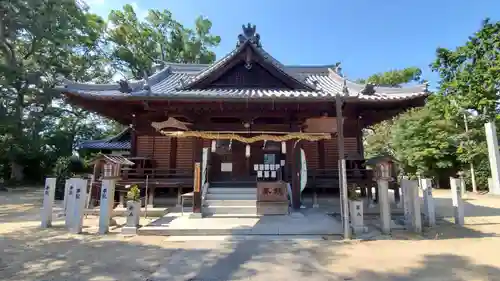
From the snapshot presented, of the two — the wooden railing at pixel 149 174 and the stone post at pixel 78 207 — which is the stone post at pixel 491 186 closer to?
the wooden railing at pixel 149 174

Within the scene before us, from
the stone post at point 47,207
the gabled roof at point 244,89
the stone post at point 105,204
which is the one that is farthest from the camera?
the gabled roof at point 244,89

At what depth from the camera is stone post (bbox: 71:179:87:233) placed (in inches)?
285

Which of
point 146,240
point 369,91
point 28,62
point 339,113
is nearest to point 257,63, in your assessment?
point 369,91

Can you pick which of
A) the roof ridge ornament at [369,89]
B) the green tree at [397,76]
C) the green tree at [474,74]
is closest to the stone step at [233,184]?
the roof ridge ornament at [369,89]

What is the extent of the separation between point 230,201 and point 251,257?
4.29 metres

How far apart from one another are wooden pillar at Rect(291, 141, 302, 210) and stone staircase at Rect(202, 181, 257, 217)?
1.48 m

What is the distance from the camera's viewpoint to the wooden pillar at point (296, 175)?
939 centimetres

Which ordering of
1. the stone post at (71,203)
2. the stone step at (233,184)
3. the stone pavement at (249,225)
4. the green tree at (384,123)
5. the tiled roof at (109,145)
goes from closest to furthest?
the stone pavement at (249,225) → the stone post at (71,203) → the stone step at (233,184) → the tiled roof at (109,145) → the green tree at (384,123)

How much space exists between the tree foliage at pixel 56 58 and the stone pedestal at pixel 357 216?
89.2 ft

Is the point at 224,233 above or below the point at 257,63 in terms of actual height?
below

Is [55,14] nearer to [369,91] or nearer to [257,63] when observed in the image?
[257,63]

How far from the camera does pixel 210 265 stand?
4.77m

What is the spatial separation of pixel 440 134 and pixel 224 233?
20.8 meters

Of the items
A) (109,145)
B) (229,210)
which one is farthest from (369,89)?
(109,145)
